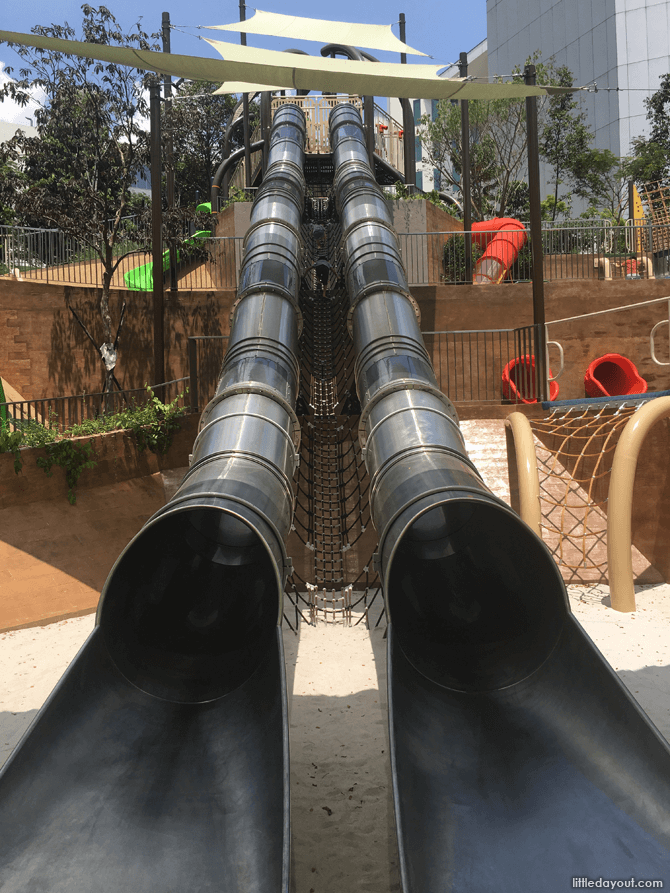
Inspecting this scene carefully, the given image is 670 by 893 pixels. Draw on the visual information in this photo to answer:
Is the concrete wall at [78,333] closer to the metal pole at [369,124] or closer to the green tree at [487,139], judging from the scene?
the metal pole at [369,124]

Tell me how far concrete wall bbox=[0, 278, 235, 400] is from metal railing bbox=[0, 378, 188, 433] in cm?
66

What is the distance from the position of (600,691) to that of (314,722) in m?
2.68

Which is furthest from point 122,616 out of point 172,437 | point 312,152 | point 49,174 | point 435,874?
point 49,174

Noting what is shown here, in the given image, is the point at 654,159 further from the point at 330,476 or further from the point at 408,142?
the point at 330,476

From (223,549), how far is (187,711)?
171 centimetres

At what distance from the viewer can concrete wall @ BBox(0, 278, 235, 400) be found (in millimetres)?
11961

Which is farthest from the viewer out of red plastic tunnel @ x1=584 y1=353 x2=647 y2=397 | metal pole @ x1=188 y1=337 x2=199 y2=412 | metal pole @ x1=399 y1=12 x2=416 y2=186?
metal pole @ x1=399 y1=12 x2=416 y2=186

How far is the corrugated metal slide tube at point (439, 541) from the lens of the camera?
432 cm

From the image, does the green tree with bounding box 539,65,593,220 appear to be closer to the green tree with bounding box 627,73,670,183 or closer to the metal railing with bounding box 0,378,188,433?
the green tree with bounding box 627,73,670,183

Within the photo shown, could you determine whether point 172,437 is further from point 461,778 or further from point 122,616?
point 461,778

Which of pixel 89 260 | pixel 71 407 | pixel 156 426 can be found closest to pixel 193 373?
pixel 156 426

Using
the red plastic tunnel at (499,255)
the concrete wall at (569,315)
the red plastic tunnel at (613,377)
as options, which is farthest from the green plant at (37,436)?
the red plastic tunnel at (499,255)

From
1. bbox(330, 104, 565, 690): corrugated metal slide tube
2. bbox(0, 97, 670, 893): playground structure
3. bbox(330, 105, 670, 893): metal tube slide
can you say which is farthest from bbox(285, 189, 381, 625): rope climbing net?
bbox(330, 105, 670, 893): metal tube slide

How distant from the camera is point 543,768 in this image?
3.60 m
